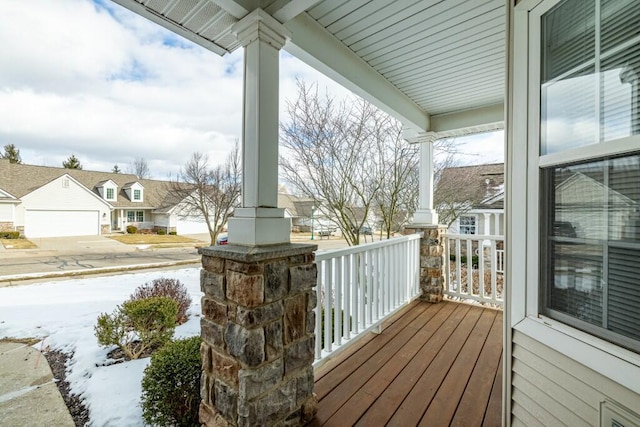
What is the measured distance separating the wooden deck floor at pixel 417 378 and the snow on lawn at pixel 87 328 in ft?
5.38

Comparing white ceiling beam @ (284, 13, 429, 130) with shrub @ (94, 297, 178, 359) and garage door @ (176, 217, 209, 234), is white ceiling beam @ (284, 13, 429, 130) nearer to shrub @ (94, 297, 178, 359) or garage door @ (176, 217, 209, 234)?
shrub @ (94, 297, 178, 359)

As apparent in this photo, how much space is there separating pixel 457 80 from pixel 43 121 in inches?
529

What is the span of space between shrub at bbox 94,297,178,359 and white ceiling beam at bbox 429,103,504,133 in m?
4.36


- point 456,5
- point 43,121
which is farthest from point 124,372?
point 43,121

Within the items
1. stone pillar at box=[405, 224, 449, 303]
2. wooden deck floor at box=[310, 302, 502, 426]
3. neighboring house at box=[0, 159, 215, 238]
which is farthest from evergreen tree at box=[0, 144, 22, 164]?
wooden deck floor at box=[310, 302, 502, 426]

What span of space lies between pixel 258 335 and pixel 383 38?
2320 millimetres

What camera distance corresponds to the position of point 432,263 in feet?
13.1

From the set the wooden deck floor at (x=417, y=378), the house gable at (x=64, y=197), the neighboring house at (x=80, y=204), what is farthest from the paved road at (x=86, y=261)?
the wooden deck floor at (x=417, y=378)

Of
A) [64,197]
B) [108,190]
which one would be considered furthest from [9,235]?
[108,190]

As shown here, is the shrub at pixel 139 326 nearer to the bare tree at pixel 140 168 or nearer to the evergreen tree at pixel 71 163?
the bare tree at pixel 140 168

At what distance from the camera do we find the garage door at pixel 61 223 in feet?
43.4

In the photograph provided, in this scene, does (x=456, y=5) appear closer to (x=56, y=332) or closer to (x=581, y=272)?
(x=581, y=272)

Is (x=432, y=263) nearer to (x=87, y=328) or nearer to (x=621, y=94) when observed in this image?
(x=621, y=94)

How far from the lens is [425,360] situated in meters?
2.39
